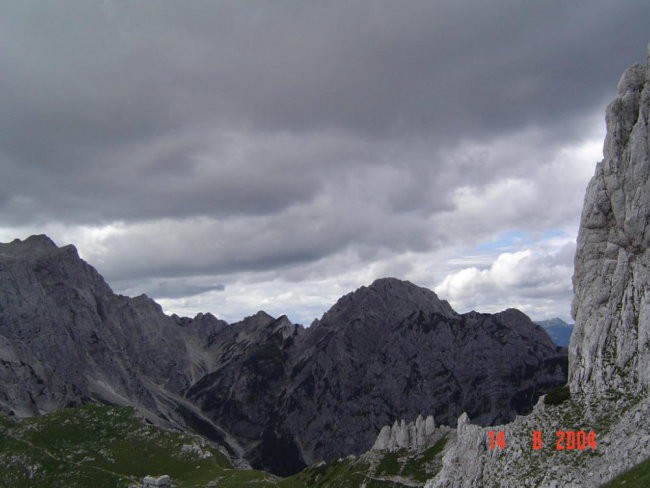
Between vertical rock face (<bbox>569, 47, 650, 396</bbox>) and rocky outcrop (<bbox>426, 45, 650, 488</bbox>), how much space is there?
0.55ft

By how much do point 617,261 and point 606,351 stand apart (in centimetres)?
1815

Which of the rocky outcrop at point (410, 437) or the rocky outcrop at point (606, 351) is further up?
the rocky outcrop at point (606, 351)

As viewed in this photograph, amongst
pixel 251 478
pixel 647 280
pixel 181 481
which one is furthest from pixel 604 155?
pixel 181 481

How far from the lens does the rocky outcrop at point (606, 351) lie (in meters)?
69.9

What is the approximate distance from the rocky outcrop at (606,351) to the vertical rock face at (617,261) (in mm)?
167

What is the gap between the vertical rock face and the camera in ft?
271

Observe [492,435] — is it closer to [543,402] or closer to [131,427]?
[543,402]

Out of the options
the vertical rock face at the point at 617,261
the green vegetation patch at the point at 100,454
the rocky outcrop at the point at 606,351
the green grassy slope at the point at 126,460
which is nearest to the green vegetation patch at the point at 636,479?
the rocky outcrop at the point at 606,351

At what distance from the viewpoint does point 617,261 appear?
93.8 meters
